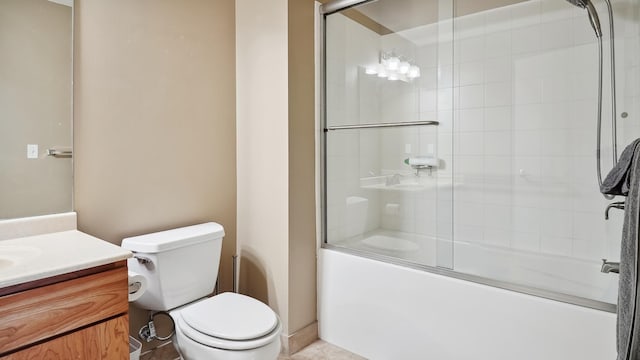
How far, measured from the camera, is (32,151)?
156 cm

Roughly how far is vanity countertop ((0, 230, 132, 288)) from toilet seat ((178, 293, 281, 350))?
0.47 m

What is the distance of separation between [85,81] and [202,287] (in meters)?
1.13

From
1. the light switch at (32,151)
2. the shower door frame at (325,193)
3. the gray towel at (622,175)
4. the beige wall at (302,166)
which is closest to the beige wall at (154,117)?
the light switch at (32,151)

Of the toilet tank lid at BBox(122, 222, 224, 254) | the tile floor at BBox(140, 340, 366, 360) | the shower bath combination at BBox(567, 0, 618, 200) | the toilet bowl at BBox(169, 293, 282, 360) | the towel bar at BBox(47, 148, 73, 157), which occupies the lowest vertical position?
the tile floor at BBox(140, 340, 366, 360)

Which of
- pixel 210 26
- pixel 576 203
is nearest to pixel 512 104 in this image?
pixel 576 203

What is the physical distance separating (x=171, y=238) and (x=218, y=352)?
600mm

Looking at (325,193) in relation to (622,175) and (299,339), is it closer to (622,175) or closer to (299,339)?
(299,339)

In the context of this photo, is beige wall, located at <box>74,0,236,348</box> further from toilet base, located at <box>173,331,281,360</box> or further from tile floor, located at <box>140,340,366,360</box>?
toilet base, located at <box>173,331,281,360</box>

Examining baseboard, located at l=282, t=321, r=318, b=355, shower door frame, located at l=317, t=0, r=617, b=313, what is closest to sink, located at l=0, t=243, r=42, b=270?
baseboard, located at l=282, t=321, r=318, b=355

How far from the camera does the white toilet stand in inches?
58.6

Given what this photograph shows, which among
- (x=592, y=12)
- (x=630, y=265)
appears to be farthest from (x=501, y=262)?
(x=592, y=12)

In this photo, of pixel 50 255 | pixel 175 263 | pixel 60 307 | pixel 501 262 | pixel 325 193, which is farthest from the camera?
pixel 325 193

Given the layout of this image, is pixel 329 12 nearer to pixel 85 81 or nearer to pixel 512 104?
pixel 512 104

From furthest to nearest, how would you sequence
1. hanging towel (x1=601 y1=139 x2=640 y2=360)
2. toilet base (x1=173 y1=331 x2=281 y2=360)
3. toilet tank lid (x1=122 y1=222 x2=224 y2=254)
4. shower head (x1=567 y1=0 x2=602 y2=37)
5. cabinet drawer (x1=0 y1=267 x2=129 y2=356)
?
shower head (x1=567 y1=0 x2=602 y2=37) < toilet tank lid (x1=122 y1=222 x2=224 y2=254) < toilet base (x1=173 y1=331 x2=281 y2=360) < hanging towel (x1=601 y1=139 x2=640 y2=360) < cabinet drawer (x1=0 y1=267 x2=129 y2=356)
